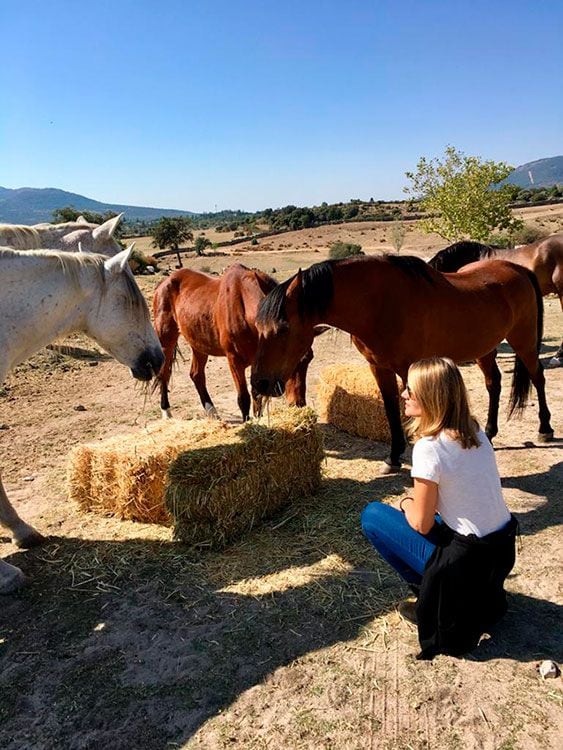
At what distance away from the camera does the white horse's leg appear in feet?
12.1

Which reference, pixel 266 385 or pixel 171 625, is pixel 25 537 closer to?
pixel 171 625

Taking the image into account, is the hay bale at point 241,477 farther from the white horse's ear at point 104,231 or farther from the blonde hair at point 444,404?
the white horse's ear at point 104,231

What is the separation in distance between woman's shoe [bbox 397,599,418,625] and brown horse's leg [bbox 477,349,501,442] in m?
2.97

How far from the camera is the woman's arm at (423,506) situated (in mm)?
2391

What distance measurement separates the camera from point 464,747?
6.82 ft

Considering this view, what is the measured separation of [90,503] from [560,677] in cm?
358

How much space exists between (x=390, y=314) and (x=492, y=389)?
1999mm

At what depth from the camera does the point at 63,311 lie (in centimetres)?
344

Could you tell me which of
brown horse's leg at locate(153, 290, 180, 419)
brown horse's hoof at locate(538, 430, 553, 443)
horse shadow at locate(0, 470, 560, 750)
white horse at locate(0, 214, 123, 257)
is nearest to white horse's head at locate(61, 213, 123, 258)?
white horse at locate(0, 214, 123, 257)

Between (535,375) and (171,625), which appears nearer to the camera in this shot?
(171,625)

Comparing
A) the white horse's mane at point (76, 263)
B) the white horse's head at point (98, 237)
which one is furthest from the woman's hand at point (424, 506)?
the white horse's head at point (98, 237)

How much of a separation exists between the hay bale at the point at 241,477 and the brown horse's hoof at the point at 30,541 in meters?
1.04

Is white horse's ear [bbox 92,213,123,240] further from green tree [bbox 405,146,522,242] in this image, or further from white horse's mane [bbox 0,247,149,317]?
green tree [bbox 405,146,522,242]

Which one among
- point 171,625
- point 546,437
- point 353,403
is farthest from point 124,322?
point 546,437
